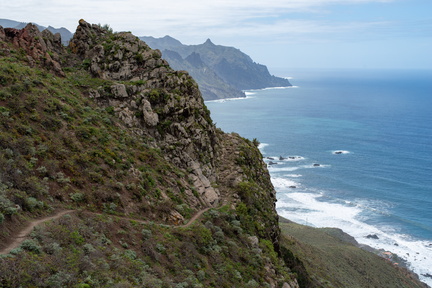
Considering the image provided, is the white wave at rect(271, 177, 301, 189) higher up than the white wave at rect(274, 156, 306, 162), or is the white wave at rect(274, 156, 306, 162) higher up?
the white wave at rect(274, 156, 306, 162)

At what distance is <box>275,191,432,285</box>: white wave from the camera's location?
226 feet

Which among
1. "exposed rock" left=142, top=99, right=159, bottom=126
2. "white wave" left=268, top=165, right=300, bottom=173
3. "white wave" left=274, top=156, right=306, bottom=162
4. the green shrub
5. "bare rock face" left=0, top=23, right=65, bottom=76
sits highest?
"bare rock face" left=0, top=23, right=65, bottom=76

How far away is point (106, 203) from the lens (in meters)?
19.3

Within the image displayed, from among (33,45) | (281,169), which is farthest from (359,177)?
(33,45)

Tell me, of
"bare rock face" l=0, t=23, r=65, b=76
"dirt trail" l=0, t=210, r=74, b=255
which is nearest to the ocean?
"bare rock face" l=0, t=23, r=65, b=76

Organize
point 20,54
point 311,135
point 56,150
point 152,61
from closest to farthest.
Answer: point 56,150 < point 20,54 < point 152,61 < point 311,135

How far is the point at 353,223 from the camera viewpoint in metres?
81.4

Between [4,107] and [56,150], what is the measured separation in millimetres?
4396

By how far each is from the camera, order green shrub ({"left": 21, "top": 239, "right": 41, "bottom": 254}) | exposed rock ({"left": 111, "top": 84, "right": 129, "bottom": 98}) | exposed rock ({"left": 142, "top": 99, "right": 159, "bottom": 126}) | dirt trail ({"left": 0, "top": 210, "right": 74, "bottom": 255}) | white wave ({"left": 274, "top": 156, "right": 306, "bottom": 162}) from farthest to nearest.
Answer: white wave ({"left": 274, "top": 156, "right": 306, "bottom": 162}) < exposed rock ({"left": 111, "top": 84, "right": 129, "bottom": 98}) < exposed rock ({"left": 142, "top": 99, "right": 159, "bottom": 126}) < green shrub ({"left": 21, "top": 239, "right": 41, "bottom": 254}) < dirt trail ({"left": 0, "top": 210, "right": 74, "bottom": 255})

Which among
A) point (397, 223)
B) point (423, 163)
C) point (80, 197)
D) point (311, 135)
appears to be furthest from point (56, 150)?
point (311, 135)

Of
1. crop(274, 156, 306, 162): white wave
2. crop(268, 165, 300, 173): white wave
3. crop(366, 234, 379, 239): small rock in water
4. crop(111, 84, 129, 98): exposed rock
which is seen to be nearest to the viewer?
crop(111, 84, 129, 98): exposed rock

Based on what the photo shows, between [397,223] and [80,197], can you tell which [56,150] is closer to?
[80,197]

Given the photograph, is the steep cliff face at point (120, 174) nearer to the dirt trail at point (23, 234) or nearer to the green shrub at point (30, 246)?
the green shrub at point (30, 246)

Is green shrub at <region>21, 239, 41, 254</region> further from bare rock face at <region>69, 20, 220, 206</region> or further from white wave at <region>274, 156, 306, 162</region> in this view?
white wave at <region>274, 156, 306, 162</region>
